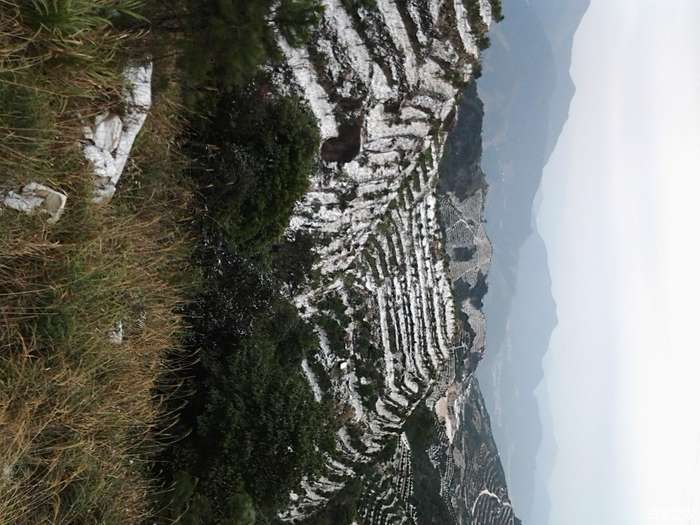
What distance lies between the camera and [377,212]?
45.0 ft

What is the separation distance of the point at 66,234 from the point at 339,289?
8.01 meters

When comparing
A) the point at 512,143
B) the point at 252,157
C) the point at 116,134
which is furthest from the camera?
the point at 512,143

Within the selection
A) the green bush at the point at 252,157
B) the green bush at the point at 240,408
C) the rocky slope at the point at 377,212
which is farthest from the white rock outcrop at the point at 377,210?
the green bush at the point at 240,408

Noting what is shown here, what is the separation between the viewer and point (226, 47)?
21.3 ft

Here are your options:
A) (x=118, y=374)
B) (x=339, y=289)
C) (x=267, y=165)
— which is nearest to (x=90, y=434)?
(x=118, y=374)

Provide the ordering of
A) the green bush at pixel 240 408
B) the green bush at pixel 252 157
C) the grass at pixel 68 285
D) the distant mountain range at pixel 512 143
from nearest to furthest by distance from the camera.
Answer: the grass at pixel 68 285 → the green bush at pixel 252 157 → the green bush at pixel 240 408 → the distant mountain range at pixel 512 143

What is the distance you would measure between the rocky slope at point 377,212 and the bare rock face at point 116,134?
3.12m

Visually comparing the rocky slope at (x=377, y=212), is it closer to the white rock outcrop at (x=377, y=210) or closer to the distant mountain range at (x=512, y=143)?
the white rock outcrop at (x=377, y=210)

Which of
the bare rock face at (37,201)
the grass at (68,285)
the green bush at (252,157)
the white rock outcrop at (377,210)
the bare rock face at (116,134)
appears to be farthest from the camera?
the white rock outcrop at (377,210)

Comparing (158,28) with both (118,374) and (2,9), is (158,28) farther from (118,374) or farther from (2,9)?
(118,374)

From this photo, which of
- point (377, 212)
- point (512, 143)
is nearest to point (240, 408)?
point (377, 212)

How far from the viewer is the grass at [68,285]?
5.42m

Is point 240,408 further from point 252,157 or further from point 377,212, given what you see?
point 377,212

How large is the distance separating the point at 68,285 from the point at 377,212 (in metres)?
8.38
